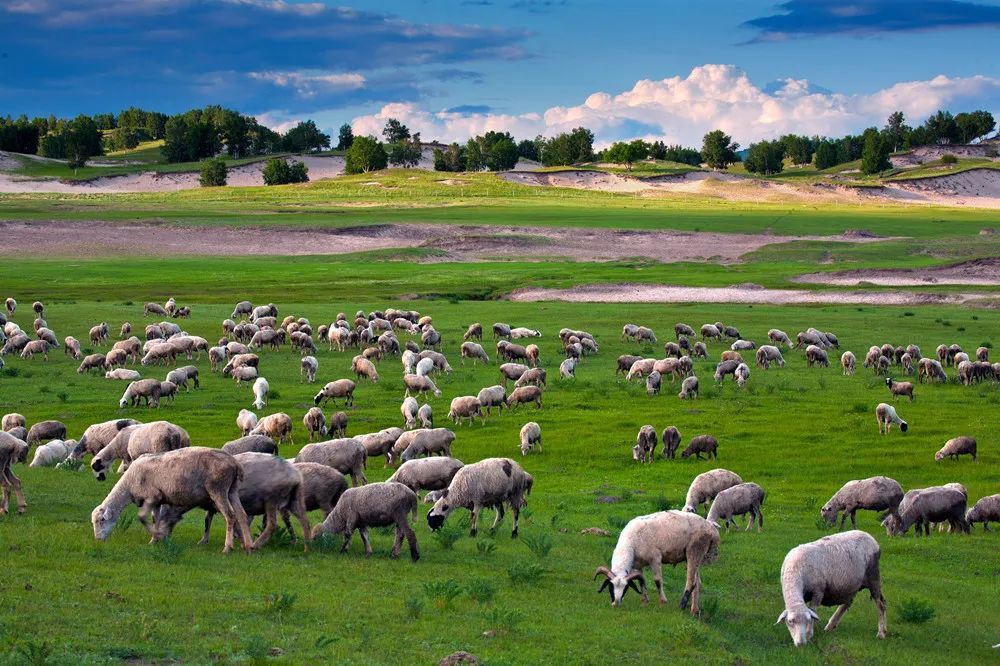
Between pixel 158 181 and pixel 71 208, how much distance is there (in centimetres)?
6376

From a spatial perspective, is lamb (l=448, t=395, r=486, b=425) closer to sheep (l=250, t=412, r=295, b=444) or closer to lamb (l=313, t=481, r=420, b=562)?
sheep (l=250, t=412, r=295, b=444)

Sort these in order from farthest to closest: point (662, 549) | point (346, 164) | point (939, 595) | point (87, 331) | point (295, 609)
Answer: point (346, 164) < point (87, 331) < point (939, 595) < point (662, 549) < point (295, 609)

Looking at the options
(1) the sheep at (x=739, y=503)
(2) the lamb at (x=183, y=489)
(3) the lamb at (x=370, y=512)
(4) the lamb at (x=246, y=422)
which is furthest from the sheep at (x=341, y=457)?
(4) the lamb at (x=246, y=422)

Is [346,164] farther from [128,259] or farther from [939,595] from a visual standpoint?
[939,595]

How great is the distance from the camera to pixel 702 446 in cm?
2614

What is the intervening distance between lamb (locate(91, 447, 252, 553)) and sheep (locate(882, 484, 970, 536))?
1226cm

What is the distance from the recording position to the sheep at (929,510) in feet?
65.3

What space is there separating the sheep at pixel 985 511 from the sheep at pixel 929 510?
438 millimetres

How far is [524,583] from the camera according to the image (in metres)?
14.2

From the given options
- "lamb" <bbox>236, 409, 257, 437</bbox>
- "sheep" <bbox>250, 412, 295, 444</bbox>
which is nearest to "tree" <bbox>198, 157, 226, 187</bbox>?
"lamb" <bbox>236, 409, 257, 437</bbox>

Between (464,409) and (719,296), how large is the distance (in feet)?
120

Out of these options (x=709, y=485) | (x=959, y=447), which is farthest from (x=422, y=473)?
(x=959, y=447)

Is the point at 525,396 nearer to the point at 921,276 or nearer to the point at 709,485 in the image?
the point at 709,485

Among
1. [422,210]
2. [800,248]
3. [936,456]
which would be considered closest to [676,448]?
[936,456]
